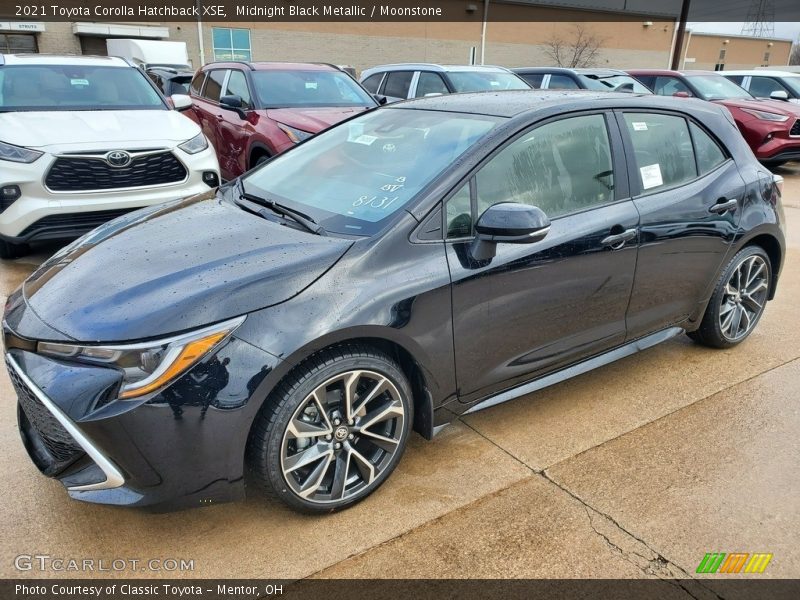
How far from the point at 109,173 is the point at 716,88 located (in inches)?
441

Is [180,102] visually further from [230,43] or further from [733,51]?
[733,51]

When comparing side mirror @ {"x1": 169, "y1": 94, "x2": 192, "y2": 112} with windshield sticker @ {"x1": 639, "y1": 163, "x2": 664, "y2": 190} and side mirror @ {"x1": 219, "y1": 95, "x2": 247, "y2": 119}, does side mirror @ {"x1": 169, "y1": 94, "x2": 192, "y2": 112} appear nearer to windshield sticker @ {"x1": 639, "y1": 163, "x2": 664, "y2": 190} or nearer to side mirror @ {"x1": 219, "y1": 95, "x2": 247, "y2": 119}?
side mirror @ {"x1": 219, "y1": 95, "x2": 247, "y2": 119}

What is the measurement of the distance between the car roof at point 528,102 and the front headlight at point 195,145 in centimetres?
272

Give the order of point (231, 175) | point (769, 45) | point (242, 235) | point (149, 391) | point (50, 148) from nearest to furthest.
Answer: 1. point (149, 391)
2. point (242, 235)
3. point (50, 148)
4. point (231, 175)
5. point (769, 45)

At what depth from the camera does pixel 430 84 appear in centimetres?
967

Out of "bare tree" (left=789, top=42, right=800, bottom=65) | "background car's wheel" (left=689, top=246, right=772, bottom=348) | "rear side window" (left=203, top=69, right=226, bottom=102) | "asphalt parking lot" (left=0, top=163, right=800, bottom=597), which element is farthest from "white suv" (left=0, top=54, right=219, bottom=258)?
"bare tree" (left=789, top=42, right=800, bottom=65)

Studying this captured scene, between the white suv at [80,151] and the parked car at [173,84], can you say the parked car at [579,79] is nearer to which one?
the parked car at [173,84]

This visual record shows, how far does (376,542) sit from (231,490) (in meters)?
0.60

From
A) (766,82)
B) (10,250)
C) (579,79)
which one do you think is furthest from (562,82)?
(10,250)

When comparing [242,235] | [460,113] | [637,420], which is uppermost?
[460,113]

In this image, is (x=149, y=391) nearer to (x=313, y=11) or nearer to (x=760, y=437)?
(x=760, y=437)

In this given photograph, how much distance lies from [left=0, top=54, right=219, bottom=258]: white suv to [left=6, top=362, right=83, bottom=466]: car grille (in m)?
3.04

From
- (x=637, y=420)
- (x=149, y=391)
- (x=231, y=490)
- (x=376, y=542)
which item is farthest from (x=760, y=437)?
(x=149, y=391)

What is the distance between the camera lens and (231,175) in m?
7.66
